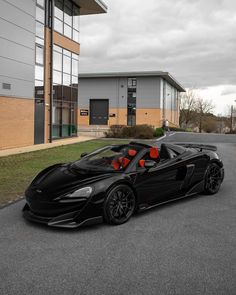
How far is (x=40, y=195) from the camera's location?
5.52 meters

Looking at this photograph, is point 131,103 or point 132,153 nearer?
point 132,153

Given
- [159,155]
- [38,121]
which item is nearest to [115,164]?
Answer: [159,155]

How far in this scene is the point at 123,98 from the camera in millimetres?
53125

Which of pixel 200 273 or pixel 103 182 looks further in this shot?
pixel 103 182

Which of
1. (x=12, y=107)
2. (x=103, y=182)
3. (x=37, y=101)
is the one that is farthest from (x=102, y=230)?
(x=37, y=101)

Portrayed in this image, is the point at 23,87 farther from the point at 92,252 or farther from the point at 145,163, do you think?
the point at 92,252

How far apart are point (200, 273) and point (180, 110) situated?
251 ft

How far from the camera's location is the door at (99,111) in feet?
178

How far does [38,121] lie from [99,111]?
108 feet

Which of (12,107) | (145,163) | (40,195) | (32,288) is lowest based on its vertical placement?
(32,288)

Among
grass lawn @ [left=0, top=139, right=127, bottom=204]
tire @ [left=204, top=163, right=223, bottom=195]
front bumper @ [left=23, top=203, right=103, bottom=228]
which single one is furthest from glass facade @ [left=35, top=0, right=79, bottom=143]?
front bumper @ [left=23, top=203, right=103, bottom=228]

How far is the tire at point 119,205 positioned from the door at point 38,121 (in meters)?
16.6

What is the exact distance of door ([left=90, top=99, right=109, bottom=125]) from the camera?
178 feet

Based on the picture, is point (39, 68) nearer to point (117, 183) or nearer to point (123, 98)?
point (117, 183)
